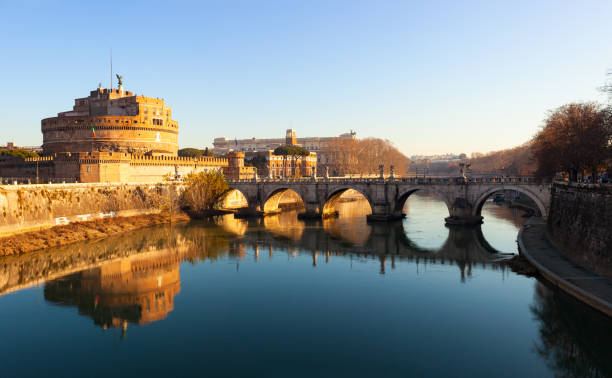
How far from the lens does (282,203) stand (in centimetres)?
5953

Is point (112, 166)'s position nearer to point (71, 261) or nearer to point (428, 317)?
point (71, 261)

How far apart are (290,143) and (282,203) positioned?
5720cm

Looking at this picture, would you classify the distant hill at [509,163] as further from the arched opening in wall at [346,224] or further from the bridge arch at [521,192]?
the bridge arch at [521,192]

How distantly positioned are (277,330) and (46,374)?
741cm

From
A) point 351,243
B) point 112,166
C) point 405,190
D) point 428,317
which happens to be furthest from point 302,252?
point 112,166

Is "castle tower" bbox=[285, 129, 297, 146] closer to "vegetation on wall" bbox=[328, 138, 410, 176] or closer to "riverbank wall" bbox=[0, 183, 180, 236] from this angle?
"vegetation on wall" bbox=[328, 138, 410, 176]

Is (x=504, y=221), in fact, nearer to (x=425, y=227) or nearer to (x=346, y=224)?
(x=425, y=227)

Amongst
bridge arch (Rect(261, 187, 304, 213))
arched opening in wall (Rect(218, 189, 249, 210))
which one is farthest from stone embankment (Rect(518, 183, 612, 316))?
arched opening in wall (Rect(218, 189, 249, 210))

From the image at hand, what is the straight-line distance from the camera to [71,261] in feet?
89.0

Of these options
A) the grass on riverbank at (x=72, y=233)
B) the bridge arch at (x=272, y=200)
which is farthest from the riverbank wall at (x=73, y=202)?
the bridge arch at (x=272, y=200)

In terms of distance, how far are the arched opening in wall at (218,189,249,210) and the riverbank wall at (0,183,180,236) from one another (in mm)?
6080

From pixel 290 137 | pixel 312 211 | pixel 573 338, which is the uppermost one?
pixel 290 137

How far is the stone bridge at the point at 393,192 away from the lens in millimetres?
37219

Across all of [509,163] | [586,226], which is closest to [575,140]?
[586,226]
